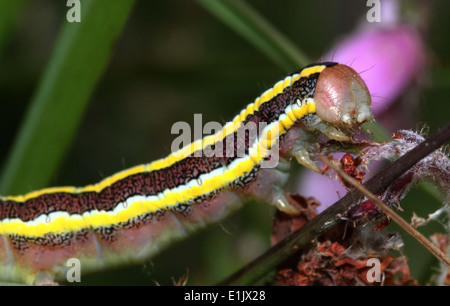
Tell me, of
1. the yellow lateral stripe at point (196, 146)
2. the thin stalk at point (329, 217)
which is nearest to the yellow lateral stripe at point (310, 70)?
the yellow lateral stripe at point (196, 146)

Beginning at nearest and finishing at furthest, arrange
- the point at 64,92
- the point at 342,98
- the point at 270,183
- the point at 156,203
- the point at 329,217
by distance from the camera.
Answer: the point at 329,217, the point at 342,98, the point at 270,183, the point at 156,203, the point at 64,92

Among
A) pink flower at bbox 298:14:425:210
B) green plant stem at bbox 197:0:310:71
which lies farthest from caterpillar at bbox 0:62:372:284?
pink flower at bbox 298:14:425:210

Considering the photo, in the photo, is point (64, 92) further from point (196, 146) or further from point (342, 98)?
point (342, 98)

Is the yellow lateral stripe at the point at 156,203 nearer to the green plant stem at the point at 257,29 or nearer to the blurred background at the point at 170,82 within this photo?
the green plant stem at the point at 257,29

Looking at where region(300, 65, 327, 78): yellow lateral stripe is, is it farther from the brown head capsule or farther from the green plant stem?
the green plant stem

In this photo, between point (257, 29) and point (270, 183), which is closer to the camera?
point (270, 183)

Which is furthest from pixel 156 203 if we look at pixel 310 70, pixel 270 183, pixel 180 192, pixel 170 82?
pixel 170 82
